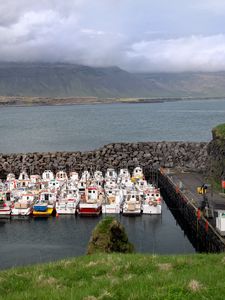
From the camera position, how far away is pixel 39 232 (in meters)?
46.8

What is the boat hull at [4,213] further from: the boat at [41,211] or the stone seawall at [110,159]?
the stone seawall at [110,159]

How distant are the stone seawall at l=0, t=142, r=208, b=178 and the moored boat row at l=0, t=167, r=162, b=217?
1548cm

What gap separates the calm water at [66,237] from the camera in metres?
39.6

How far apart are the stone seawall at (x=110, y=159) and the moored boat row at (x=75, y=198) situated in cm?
1548

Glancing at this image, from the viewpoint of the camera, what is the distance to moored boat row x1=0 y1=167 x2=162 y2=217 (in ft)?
174

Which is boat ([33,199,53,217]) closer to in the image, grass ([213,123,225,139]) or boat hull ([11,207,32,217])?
boat hull ([11,207,32,217])

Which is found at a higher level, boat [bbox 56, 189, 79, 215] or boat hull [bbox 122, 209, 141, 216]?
boat [bbox 56, 189, 79, 215]

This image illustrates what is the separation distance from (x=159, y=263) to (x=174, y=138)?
123 metres

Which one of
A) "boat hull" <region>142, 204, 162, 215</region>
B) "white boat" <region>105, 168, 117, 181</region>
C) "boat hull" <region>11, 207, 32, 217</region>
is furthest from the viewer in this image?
"white boat" <region>105, 168, 117, 181</region>

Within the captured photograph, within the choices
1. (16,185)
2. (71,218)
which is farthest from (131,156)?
(71,218)

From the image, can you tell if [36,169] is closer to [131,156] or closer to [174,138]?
[131,156]

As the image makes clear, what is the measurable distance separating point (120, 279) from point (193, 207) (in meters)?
35.3

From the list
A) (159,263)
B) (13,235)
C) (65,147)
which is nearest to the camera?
(159,263)

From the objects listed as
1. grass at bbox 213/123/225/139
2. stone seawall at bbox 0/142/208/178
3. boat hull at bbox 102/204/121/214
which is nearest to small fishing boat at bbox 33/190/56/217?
boat hull at bbox 102/204/121/214
